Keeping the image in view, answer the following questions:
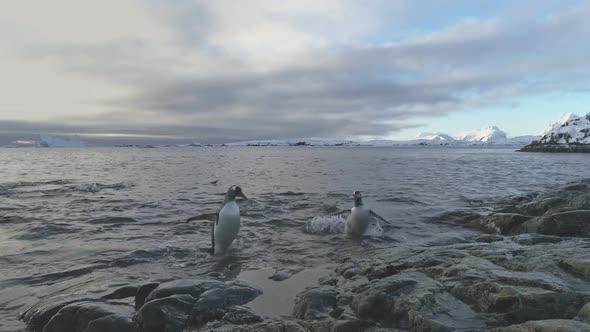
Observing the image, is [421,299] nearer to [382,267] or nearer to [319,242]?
[382,267]

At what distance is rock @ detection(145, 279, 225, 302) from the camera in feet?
21.9

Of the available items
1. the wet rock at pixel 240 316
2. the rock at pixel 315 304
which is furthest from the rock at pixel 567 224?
the wet rock at pixel 240 316

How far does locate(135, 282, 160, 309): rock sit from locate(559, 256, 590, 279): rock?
709cm

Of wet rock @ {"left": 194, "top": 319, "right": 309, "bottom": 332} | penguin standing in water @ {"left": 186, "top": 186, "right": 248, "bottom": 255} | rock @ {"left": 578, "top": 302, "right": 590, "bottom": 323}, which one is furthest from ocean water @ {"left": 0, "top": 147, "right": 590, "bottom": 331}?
rock @ {"left": 578, "top": 302, "right": 590, "bottom": 323}

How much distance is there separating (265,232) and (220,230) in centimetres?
271

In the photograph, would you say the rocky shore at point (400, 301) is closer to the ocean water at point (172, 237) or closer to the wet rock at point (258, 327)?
the wet rock at point (258, 327)

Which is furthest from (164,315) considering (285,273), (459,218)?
(459,218)

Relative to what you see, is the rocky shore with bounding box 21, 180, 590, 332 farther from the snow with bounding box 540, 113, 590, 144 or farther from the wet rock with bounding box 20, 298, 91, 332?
the snow with bounding box 540, 113, 590, 144

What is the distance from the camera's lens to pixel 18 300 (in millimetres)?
7340

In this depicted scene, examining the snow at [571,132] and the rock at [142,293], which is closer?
the rock at [142,293]

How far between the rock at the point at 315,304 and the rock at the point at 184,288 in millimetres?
1516

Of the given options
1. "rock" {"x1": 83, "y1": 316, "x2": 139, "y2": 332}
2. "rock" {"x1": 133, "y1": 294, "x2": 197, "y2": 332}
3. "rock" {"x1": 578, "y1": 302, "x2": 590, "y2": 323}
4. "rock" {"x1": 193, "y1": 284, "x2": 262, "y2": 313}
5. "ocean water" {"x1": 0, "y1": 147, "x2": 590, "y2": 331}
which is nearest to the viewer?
"rock" {"x1": 578, "y1": 302, "x2": 590, "y2": 323}

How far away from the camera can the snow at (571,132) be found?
11531 centimetres

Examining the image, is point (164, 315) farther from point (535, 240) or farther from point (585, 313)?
point (535, 240)
